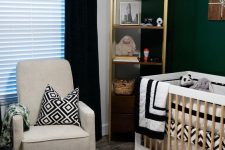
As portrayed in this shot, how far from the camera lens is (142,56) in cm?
400

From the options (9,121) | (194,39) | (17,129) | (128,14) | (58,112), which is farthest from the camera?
(128,14)

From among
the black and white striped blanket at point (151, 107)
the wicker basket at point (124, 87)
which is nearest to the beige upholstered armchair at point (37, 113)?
the black and white striped blanket at point (151, 107)

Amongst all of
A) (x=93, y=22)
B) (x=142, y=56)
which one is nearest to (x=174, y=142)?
(x=142, y=56)

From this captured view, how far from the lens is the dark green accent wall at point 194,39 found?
3316 millimetres

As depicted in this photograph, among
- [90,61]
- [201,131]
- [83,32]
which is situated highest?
[83,32]

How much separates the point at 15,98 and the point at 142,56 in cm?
157

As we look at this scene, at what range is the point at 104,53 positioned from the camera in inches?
157

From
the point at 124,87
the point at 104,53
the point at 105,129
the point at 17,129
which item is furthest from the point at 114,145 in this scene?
the point at 17,129

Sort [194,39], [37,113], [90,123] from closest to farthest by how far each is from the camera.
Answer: [90,123] < [37,113] < [194,39]

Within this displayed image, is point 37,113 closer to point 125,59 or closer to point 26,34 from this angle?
point 26,34

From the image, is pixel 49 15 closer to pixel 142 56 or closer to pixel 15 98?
pixel 15 98

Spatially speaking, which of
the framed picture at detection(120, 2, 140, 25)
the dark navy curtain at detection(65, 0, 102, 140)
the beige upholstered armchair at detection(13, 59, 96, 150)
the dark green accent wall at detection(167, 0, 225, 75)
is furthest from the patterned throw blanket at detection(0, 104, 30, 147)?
the dark green accent wall at detection(167, 0, 225, 75)

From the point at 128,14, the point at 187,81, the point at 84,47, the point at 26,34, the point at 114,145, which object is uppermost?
the point at 128,14

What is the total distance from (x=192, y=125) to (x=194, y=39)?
3.97ft
